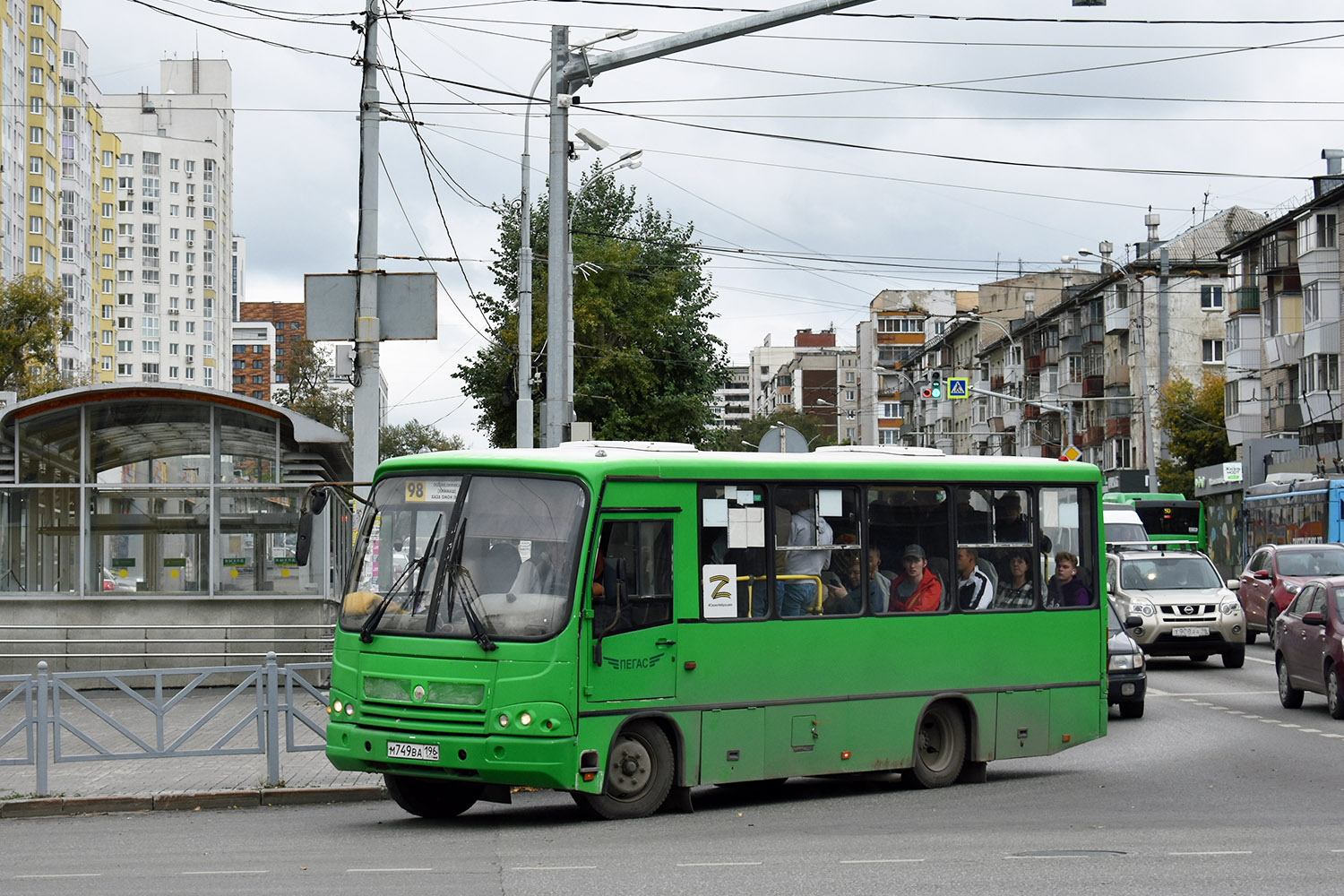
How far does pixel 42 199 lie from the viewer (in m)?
96.3

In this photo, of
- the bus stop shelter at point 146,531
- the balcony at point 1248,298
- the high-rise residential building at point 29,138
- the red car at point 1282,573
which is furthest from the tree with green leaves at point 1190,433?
the bus stop shelter at point 146,531

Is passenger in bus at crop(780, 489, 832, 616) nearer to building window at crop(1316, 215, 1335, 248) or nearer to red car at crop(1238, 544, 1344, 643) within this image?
red car at crop(1238, 544, 1344, 643)

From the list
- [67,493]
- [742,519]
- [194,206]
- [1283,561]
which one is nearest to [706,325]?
[1283,561]

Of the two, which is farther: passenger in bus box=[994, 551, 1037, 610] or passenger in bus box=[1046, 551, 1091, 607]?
passenger in bus box=[1046, 551, 1091, 607]

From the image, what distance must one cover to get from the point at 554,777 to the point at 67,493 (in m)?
14.1

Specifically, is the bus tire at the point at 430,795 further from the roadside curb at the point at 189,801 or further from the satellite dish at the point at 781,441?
the satellite dish at the point at 781,441

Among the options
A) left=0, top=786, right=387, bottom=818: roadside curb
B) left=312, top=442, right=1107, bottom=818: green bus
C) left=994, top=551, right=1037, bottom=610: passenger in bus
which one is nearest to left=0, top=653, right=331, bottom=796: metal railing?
left=0, top=786, right=387, bottom=818: roadside curb

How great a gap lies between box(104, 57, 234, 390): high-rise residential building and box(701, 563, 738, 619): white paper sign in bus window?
156476mm

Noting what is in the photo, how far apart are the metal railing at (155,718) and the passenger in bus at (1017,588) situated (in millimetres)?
5425

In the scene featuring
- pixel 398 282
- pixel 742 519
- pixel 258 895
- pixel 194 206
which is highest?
pixel 194 206

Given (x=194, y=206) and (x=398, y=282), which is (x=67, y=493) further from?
(x=194, y=206)

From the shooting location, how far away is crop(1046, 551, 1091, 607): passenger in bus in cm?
1488

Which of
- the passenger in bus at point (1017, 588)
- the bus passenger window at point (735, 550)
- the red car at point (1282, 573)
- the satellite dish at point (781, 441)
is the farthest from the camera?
the red car at point (1282, 573)

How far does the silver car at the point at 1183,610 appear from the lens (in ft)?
87.4
